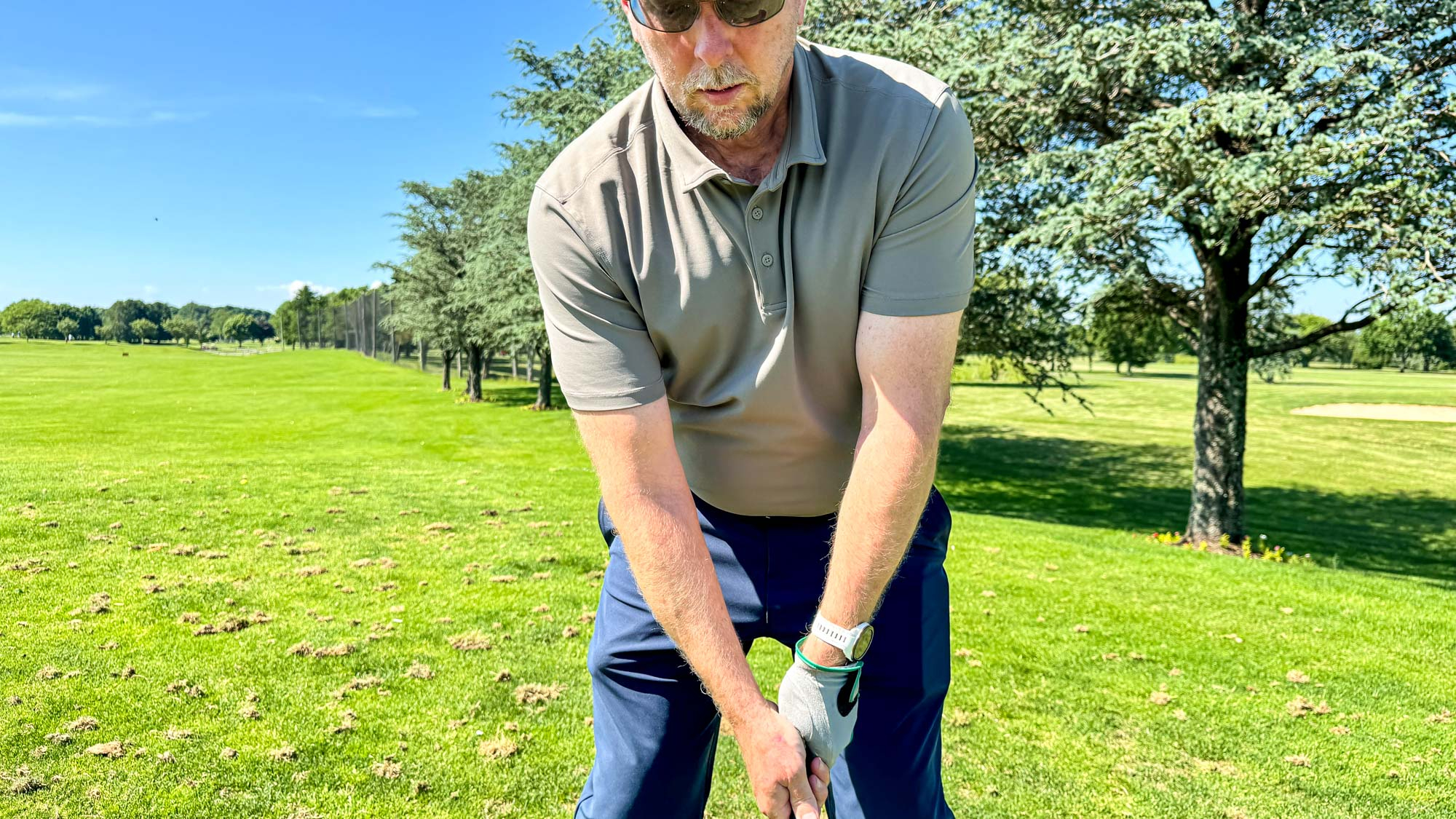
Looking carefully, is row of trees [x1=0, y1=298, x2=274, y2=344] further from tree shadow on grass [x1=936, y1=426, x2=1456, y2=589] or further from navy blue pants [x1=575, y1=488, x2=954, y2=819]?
navy blue pants [x1=575, y1=488, x2=954, y2=819]

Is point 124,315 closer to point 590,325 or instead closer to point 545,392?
point 545,392

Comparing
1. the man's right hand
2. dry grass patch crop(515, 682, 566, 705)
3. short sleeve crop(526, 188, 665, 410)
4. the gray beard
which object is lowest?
dry grass patch crop(515, 682, 566, 705)

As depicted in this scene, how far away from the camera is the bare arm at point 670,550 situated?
182 cm

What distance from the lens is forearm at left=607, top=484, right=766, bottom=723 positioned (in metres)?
1.82

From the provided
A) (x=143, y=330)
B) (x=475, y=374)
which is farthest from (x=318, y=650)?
(x=143, y=330)

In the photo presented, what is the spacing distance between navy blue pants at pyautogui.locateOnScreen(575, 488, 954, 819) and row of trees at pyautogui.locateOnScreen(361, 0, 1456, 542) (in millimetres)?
7464

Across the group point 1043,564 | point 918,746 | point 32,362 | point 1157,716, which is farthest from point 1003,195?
point 32,362

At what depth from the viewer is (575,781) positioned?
11.0 ft

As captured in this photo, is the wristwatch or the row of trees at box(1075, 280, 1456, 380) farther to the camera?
the row of trees at box(1075, 280, 1456, 380)

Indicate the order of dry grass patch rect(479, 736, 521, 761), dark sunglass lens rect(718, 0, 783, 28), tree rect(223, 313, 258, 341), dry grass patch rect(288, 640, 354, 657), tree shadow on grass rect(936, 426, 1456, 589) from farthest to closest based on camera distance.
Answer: tree rect(223, 313, 258, 341)
tree shadow on grass rect(936, 426, 1456, 589)
dry grass patch rect(288, 640, 354, 657)
dry grass patch rect(479, 736, 521, 761)
dark sunglass lens rect(718, 0, 783, 28)

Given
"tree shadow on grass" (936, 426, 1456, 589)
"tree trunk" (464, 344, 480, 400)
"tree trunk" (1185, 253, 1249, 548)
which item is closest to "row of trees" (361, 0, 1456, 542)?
"tree trunk" (1185, 253, 1249, 548)

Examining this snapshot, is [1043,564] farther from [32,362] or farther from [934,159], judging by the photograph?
[32,362]

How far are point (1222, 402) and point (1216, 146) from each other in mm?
3174

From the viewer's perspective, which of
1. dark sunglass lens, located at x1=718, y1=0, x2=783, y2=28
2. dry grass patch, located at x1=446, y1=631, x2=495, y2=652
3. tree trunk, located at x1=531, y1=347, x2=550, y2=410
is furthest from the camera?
tree trunk, located at x1=531, y1=347, x2=550, y2=410
